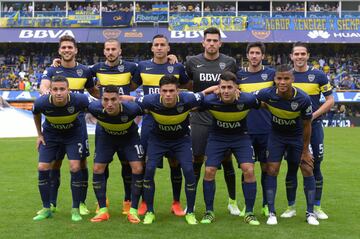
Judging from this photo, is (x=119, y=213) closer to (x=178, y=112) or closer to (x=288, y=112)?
(x=178, y=112)

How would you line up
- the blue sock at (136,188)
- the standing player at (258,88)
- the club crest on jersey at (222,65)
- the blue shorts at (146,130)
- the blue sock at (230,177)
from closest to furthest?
the blue sock at (136,188) < the standing player at (258,88) < the blue shorts at (146,130) < the club crest on jersey at (222,65) < the blue sock at (230,177)

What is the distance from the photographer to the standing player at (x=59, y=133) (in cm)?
707

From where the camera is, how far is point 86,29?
3606cm

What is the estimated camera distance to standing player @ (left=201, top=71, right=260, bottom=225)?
6.92 m

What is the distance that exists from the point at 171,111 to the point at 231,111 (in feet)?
2.52

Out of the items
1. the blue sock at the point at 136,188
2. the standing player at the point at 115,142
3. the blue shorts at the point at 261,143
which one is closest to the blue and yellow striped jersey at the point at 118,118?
the standing player at the point at 115,142

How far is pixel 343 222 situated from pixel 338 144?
1266 centimetres

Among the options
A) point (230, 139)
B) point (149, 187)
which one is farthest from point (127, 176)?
point (230, 139)

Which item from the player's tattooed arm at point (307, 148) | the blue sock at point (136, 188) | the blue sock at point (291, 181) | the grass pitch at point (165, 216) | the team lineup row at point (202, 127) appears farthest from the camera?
the blue sock at point (291, 181)

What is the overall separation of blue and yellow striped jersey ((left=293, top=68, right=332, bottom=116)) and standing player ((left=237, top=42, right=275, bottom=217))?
1.18 feet

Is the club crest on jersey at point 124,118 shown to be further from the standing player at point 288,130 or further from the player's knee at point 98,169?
the standing player at point 288,130

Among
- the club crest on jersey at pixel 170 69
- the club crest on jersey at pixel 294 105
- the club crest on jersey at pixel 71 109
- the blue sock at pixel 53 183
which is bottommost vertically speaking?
the blue sock at pixel 53 183

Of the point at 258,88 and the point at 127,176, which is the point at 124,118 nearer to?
the point at 127,176

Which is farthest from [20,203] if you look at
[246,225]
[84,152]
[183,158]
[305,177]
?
[305,177]
